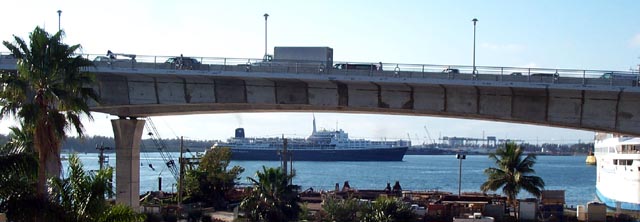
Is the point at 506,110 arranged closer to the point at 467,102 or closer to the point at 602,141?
the point at 467,102

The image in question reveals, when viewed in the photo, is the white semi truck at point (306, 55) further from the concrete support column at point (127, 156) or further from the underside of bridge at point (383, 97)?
the concrete support column at point (127, 156)

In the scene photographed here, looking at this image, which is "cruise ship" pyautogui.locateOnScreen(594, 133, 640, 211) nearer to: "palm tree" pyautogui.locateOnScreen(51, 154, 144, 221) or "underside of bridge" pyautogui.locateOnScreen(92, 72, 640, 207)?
"underside of bridge" pyautogui.locateOnScreen(92, 72, 640, 207)

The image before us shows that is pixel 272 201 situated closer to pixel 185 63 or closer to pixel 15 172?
pixel 185 63

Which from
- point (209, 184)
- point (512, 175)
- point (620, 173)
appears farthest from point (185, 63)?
point (620, 173)

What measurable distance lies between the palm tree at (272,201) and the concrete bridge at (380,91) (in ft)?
10.4

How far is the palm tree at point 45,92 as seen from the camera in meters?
23.0

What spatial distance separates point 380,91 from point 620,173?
6029cm

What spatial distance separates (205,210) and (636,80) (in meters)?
27.2

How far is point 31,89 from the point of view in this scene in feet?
81.4

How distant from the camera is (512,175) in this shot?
155 ft

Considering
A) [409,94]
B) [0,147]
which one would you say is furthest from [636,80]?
[0,147]

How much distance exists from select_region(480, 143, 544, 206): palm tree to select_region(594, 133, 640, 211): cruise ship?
3640cm

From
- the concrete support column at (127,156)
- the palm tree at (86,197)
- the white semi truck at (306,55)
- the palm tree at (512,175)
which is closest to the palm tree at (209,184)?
the concrete support column at (127,156)

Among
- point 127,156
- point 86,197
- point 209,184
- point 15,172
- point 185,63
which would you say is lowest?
point 209,184
